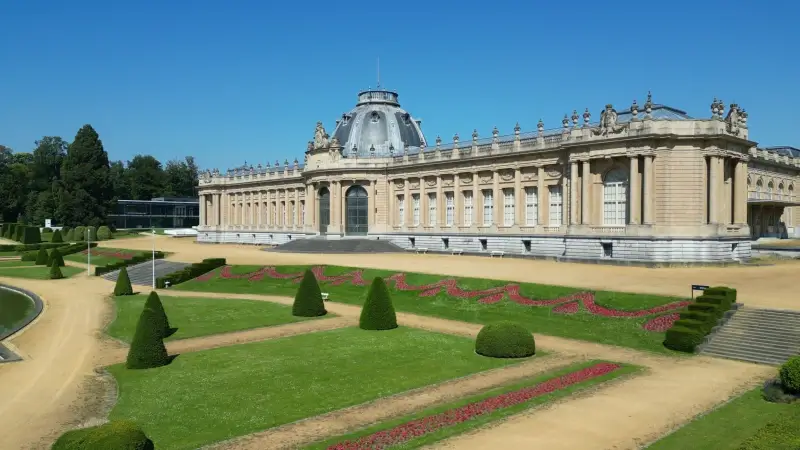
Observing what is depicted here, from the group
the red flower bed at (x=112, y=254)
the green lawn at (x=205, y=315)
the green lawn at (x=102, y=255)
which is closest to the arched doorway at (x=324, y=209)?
the green lawn at (x=102, y=255)

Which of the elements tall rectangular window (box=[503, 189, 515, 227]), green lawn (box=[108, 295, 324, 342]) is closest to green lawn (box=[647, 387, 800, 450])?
green lawn (box=[108, 295, 324, 342])

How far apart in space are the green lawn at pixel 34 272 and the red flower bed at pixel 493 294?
1844cm

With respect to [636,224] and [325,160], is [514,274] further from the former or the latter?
[325,160]

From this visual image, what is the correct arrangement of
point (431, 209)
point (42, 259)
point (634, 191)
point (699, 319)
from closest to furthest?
point (699, 319) < point (634, 191) < point (42, 259) < point (431, 209)

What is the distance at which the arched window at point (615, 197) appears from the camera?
51.0 m

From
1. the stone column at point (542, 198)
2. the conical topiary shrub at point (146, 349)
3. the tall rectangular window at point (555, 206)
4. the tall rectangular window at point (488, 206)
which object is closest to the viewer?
the conical topiary shrub at point (146, 349)

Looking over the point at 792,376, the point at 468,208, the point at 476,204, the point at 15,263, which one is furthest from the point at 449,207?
the point at 792,376

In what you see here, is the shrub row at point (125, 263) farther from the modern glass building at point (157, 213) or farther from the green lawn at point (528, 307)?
the modern glass building at point (157, 213)

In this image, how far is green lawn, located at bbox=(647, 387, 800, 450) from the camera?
15.4 meters

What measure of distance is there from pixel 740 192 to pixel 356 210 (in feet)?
141

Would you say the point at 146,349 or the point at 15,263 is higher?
the point at 15,263

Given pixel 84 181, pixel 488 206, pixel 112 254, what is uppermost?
pixel 84 181

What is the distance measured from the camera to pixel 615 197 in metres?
51.6

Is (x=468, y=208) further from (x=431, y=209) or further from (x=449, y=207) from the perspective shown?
(x=431, y=209)
